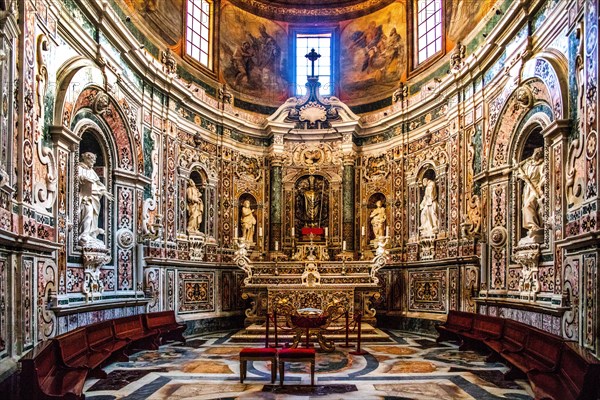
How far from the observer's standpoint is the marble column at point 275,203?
1831 cm

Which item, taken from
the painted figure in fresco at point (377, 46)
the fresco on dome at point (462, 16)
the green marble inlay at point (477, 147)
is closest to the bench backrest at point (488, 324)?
the green marble inlay at point (477, 147)

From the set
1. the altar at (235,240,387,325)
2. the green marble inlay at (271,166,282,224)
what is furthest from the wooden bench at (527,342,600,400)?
the green marble inlay at (271,166,282,224)

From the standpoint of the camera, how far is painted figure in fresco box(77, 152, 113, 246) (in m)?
11.3

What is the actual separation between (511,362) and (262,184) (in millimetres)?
11430

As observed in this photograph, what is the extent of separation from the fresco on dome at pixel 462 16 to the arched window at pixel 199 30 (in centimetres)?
750

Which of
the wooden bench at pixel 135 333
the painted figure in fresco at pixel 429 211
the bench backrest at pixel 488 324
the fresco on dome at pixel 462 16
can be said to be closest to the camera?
the bench backrest at pixel 488 324

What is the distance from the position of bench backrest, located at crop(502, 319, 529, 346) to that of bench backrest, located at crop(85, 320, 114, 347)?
7268 millimetres

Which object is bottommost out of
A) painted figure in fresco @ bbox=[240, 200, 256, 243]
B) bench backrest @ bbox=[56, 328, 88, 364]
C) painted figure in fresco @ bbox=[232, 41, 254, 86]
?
bench backrest @ bbox=[56, 328, 88, 364]

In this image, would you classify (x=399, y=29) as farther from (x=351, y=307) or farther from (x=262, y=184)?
(x=351, y=307)

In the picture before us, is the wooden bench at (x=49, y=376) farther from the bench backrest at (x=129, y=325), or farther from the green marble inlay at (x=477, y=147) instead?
the green marble inlay at (x=477, y=147)

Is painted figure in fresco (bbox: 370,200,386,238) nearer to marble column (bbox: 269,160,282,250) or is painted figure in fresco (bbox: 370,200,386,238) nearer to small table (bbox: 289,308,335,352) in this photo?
marble column (bbox: 269,160,282,250)

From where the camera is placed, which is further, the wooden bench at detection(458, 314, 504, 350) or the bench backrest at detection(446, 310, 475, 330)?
the bench backrest at detection(446, 310, 475, 330)

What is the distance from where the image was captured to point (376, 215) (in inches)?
715

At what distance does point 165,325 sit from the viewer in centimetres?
1330
